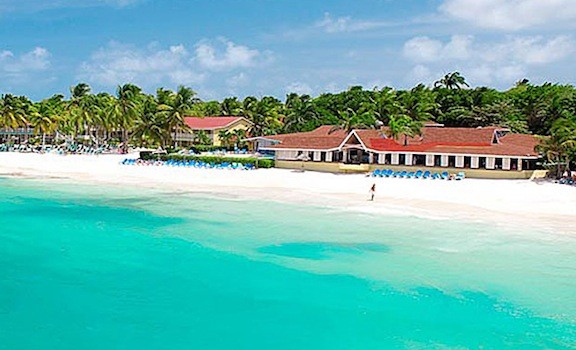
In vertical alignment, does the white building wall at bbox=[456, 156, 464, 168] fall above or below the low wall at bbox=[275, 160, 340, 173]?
above

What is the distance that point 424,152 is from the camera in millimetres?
42156

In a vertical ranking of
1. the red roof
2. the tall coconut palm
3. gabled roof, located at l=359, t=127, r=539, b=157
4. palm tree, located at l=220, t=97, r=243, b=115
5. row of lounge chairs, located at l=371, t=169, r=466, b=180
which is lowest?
row of lounge chairs, located at l=371, t=169, r=466, b=180

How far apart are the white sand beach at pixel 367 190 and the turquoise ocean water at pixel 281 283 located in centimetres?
293

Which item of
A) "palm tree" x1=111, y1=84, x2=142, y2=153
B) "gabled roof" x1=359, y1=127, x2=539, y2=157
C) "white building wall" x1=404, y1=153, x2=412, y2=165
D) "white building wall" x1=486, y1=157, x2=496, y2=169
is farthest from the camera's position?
"palm tree" x1=111, y1=84, x2=142, y2=153

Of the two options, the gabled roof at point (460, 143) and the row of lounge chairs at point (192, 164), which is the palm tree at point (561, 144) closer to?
the gabled roof at point (460, 143)

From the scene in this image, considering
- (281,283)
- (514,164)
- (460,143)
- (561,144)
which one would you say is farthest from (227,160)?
(281,283)

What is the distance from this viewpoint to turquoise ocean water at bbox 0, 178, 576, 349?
12750mm

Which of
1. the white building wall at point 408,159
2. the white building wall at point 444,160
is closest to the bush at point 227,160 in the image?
the white building wall at point 408,159

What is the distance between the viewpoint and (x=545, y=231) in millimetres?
24453

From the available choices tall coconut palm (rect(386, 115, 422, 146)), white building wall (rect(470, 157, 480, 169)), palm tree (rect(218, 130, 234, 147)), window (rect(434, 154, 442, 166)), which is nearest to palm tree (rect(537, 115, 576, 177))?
white building wall (rect(470, 157, 480, 169))

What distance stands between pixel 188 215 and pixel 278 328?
16.0m

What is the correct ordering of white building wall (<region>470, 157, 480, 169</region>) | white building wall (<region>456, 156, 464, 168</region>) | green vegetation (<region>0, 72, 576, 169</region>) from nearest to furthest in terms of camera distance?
white building wall (<region>470, 157, 480, 169</region>) → white building wall (<region>456, 156, 464, 168</region>) → green vegetation (<region>0, 72, 576, 169</region>)

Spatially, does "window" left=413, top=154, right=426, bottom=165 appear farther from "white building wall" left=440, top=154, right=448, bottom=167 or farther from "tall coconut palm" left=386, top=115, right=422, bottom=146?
"tall coconut palm" left=386, top=115, right=422, bottom=146

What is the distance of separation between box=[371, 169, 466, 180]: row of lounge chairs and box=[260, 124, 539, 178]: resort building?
3.94 feet
